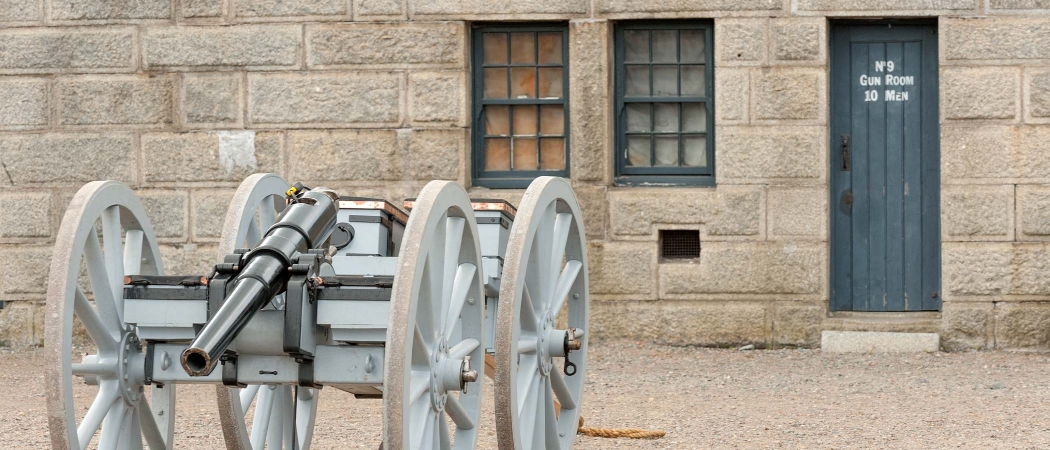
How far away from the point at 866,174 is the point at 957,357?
145cm

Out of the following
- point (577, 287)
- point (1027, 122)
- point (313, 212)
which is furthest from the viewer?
point (1027, 122)

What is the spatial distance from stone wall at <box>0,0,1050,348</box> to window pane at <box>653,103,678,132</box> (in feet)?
1.31

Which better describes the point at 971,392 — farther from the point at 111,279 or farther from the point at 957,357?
the point at 111,279

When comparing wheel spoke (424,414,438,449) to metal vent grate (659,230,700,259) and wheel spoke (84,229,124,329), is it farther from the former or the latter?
metal vent grate (659,230,700,259)

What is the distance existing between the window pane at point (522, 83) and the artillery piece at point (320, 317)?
476cm

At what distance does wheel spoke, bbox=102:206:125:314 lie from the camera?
462cm

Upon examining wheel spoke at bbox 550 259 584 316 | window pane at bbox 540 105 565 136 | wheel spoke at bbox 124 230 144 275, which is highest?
window pane at bbox 540 105 565 136

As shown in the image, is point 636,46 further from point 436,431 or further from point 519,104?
point 436,431

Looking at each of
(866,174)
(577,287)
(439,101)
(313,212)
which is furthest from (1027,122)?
(313,212)

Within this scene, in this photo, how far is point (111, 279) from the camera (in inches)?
184

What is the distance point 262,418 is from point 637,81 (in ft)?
16.9

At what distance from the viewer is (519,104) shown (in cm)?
1002

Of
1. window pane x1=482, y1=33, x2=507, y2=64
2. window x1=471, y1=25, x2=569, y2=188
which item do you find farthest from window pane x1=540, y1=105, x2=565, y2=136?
window pane x1=482, y1=33, x2=507, y2=64

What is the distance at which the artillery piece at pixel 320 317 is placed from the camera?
401cm
